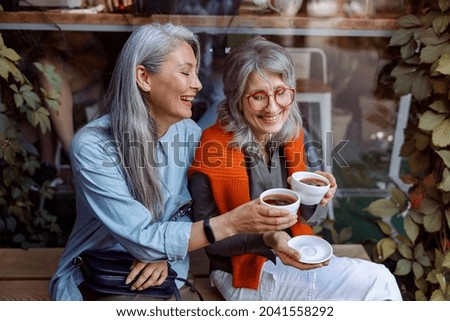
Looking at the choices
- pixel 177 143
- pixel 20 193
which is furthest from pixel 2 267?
pixel 177 143

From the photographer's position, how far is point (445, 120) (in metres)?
2.22

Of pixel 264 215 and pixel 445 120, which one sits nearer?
pixel 264 215

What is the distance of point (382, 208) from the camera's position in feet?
8.03

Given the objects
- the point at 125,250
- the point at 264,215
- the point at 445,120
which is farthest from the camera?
the point at 445,120

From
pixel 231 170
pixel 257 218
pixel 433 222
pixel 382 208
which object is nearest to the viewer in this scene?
pixel 257 218

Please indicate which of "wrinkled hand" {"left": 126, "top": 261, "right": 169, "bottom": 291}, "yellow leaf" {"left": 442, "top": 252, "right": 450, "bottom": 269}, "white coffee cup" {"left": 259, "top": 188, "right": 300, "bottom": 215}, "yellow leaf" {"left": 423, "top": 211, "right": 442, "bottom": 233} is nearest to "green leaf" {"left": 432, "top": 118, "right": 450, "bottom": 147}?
"yellow leaf" {"left": 423, "top": 211, "right": 442, "bottom": 233}

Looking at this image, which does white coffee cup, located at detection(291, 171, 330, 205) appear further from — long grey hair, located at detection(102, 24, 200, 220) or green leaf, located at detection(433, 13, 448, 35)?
green leaf, located at detection(433, 13, 448, 35)

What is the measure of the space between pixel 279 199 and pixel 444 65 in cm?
82

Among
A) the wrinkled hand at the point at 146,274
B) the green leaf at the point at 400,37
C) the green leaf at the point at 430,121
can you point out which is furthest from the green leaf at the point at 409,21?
the wrinkled hand at the point at 146,274

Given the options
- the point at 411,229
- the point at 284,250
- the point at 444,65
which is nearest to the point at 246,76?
the point at 284,250

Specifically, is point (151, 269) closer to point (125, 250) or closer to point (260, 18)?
point (125, 250)

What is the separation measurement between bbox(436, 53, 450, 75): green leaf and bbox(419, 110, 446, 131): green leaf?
8.6 inches

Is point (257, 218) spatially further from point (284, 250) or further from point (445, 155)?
point (445, 155)
